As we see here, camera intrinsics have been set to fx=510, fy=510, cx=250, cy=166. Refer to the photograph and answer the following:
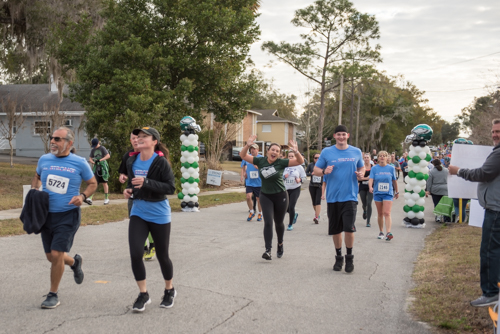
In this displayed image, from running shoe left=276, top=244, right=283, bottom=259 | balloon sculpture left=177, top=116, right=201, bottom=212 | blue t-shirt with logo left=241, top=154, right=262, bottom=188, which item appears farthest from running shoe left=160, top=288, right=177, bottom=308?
balloon sculpture left=177, top=116, right=201, bottom=212

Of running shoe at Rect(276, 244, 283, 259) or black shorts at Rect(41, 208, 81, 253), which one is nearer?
black shorts at Rect(41, 208, 81, 253)

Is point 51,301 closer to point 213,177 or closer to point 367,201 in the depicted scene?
point 367,201

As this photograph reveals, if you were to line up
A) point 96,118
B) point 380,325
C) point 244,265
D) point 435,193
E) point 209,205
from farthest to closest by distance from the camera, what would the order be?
point 96,118, point 209,205, point 435,193, point 244,265, point 380,325

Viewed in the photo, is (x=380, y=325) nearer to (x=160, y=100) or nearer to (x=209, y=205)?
(x=209, y=205)

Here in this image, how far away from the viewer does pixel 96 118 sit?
64.0 ft

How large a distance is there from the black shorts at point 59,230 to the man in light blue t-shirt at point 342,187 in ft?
11.9

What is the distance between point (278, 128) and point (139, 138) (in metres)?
61.5

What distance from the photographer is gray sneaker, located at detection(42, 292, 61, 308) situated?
524cm

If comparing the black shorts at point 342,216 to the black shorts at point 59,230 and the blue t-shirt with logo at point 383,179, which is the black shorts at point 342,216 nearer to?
the blue t-shirt with logo at point 383,179

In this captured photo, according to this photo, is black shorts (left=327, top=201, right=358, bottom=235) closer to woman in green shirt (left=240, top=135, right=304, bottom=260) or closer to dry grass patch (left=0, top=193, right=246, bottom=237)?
woman in green shirt (left=240, top=135, right=304, bottom=260)

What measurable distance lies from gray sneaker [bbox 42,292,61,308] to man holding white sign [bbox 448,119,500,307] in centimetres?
434

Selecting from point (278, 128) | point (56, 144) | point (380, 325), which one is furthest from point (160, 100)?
point (278, 128)

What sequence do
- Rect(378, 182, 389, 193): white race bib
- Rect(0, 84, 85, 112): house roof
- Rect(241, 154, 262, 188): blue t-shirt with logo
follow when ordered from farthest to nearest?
Rect(0, 84, 85, 112): house roof → Rect(241, 154, 262, 188): blue t-shirt with logo → Rect(378, 182, 389, 193): white race bib

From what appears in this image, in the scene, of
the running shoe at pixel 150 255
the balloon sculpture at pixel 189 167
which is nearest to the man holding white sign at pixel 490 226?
the running shoe at pixel 150 255
